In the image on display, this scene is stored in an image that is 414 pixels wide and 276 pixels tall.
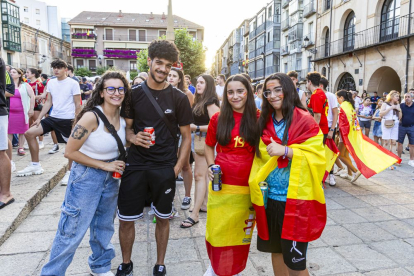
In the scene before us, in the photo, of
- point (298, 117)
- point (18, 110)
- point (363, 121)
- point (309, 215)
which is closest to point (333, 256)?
point (309, 215)

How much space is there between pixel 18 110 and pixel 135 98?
4.51 m

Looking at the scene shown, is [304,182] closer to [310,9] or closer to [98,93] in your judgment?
[98,93]

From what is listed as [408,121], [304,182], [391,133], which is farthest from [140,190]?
[391,133]

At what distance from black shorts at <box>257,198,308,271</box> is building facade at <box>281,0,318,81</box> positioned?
27767 millimetres

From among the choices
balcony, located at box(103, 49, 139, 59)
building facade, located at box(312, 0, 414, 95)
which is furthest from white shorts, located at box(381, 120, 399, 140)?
balcony, located at box(103, 49, 139, 59)

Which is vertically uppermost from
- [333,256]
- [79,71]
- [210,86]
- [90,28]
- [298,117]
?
[90,28]

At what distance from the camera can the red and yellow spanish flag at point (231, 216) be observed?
251 cm

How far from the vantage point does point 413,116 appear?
8.12 m

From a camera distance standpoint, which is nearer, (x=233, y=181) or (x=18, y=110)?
(x=233, y=181)

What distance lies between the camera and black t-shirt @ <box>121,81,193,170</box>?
2.76m

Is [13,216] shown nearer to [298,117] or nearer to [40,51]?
[298,117]

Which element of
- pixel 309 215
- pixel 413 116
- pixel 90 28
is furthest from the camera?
pixel 90 28

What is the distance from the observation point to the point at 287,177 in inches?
89.9

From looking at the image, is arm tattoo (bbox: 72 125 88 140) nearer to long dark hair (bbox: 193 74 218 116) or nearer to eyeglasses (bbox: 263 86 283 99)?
eyeglasses (bbox: 263 86 283 99)
